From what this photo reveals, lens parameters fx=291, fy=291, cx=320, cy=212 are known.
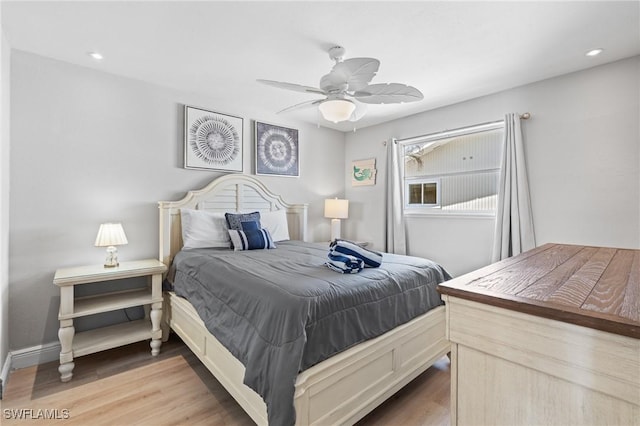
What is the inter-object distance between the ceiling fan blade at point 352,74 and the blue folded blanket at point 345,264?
1.19m

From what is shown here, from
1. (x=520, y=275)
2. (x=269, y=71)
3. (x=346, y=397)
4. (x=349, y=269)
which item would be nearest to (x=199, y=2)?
(x=269, y=71)

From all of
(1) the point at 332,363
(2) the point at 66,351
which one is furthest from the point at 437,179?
(2) the point at 66,351

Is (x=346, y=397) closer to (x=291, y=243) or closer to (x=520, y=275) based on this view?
(x=520, y=275)

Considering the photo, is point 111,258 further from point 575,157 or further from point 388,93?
point 575,157

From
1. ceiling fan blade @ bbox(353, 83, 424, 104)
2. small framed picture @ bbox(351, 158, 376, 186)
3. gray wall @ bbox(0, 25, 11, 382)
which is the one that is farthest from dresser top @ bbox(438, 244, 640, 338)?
small framed picture @ bbox(351, 158, 376, 186)

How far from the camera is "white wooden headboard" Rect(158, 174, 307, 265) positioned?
287cm

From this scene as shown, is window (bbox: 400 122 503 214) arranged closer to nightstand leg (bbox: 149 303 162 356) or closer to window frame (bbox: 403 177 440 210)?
window frame (bbox: 403 177 440 210)

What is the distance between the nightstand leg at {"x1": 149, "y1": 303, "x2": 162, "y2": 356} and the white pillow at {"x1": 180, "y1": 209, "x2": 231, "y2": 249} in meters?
0.61

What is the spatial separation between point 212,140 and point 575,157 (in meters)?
3.62

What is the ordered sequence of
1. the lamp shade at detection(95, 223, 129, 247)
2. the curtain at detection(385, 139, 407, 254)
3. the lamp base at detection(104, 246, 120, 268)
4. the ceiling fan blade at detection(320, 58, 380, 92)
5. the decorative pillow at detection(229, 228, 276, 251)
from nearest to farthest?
the ceiling fan blade at detection(320, 58, 380, 92), the lamp shade at detection(95, 223, 129, 247), the lamp base at detection(104, 246, 120, 268), the decorative pillow at detection(229, 228, 276, 251), the curtain at detection(385, 139, 407, 254)

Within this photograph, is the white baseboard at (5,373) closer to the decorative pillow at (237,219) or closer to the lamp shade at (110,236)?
the lamp shade at (110,236)

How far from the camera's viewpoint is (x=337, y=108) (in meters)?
2.15

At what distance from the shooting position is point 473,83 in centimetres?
289

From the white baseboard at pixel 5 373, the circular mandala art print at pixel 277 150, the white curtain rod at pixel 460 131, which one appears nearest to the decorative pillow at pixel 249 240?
the circular mandala art print at pixel 277 150
